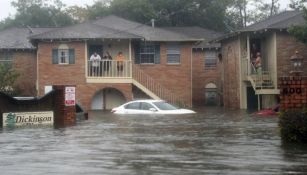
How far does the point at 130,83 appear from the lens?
3575cm

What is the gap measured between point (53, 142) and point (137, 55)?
2566 centimetres

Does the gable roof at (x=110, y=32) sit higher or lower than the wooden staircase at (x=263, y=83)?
higher

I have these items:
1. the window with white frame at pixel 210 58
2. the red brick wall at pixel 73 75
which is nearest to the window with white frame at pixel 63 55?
the red brick wall at pixel 73 75

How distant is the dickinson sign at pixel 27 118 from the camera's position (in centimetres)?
1884

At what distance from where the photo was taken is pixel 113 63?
119 ft

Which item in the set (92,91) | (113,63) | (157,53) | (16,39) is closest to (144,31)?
(157,53)

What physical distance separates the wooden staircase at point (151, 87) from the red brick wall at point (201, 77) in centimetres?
899

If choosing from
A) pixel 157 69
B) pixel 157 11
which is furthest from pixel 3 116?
pixel 157 11

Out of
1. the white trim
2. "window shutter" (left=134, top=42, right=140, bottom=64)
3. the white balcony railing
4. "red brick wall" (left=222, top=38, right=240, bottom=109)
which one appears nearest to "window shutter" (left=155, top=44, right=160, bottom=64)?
"window shutter" (left=134, top=42, right=140, bottom=64)

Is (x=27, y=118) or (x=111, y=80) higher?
(x=111, y=80)

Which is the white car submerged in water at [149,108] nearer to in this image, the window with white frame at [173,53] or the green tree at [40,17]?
the window with white frame at [173,53]

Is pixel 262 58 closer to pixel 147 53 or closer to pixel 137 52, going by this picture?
pixel 147 53

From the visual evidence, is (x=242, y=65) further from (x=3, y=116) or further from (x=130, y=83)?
(x=3, y=116)

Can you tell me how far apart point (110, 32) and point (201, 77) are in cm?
1177
